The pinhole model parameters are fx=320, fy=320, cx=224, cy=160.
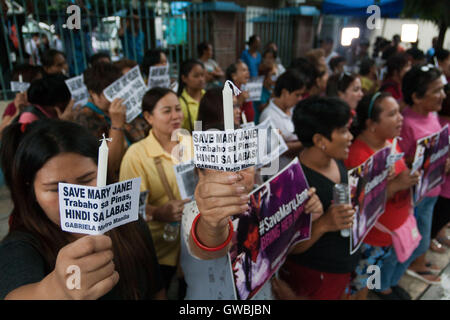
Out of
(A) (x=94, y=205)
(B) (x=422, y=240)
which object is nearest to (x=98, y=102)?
(A) (x=94, y=205)

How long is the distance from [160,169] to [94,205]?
1231mm

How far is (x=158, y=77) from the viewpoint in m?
2.69

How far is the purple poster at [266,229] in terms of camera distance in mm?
1057

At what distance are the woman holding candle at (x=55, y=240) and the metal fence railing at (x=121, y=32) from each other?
2.87 metres

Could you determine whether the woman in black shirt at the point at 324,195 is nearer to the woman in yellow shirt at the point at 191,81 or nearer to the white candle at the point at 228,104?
the white candle at the point at 228,104

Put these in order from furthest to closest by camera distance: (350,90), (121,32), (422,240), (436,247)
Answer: (121,32), (350,90), (436,247), (422,240)

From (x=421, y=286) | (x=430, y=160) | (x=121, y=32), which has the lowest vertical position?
(x=421, y=286)

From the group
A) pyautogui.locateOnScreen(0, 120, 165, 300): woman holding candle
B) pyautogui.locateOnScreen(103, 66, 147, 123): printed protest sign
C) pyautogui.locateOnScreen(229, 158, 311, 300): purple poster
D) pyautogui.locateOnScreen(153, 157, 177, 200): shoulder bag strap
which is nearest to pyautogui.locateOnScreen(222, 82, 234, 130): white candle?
pyautogui.locateOnScreen(0, 120, 165, 300): woman holding candle

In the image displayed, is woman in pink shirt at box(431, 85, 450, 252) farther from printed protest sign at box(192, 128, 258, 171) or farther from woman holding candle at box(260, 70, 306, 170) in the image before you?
printed protest sign at box(192, 128, 258, 171)

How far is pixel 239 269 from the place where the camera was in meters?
1.06

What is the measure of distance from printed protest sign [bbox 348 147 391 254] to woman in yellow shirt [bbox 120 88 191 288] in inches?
35.1

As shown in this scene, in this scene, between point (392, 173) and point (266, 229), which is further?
point (392, 173)

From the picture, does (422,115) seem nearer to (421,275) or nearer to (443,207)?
(443,207)
